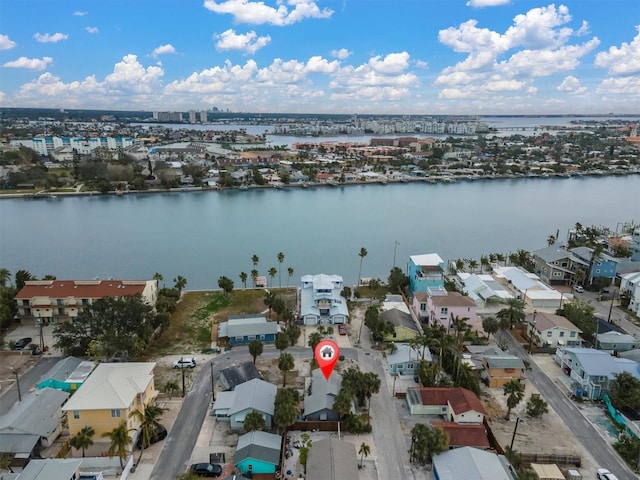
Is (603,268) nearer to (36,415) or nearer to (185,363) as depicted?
(185,363)

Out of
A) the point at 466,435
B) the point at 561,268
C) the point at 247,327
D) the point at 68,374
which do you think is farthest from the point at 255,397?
the point at 561,268

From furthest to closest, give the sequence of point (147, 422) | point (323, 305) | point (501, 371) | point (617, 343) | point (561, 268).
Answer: point (561, 268), point (323, 305), point (617, 343), point (501, 371), point (147, 422)

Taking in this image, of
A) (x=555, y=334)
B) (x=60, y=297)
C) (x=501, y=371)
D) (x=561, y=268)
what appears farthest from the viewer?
(x=561, y=268)

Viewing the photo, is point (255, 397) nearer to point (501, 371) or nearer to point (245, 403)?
point (245, 403)

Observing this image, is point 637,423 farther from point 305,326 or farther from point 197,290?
point 197,290

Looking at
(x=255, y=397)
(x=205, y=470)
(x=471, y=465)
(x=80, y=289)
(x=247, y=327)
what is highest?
(x=80, y=289)

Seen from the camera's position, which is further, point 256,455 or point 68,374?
point 68,374

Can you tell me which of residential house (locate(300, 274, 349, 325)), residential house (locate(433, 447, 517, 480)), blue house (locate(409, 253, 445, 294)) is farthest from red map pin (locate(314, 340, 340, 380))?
blue house (locate(409, 253, 445, 294))

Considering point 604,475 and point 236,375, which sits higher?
point 236,375
